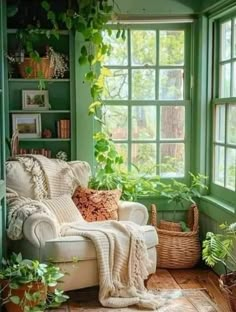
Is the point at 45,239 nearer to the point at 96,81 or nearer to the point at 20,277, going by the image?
the point at 20,277

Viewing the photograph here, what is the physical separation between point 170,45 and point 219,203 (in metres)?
1.52

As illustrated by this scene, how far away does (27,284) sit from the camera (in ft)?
11.7

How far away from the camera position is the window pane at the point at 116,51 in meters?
4.98

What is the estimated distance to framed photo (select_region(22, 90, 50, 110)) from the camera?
4.90m

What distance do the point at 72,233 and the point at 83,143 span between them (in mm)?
1145

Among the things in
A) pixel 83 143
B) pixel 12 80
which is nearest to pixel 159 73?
pixel 83 143

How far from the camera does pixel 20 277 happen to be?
140 inches

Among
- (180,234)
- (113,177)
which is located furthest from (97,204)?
(180,234)

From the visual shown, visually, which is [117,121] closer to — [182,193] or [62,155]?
[62,155]

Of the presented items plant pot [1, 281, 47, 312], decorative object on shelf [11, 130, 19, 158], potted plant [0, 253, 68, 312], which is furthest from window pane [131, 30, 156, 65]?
plant pot [1, 281, 47, 312]

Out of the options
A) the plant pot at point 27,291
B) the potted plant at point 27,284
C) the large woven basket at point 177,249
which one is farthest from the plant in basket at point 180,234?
the plant pot at point 27,291

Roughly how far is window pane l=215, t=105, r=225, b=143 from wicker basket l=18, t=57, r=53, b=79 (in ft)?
4.92

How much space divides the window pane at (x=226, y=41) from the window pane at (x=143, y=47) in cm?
63

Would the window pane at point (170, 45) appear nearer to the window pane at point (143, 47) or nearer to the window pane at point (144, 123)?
the window pane at point (143, 47)
